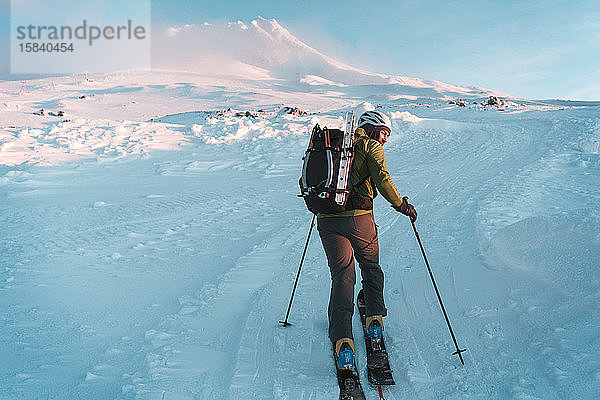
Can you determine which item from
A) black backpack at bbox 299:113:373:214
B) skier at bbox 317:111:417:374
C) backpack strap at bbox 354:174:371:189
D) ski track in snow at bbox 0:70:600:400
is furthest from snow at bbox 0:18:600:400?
backpack strap at bbox 354:174:371:189

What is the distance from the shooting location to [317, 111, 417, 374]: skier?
8.81 ft

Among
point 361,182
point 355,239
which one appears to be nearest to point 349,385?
point 355,239

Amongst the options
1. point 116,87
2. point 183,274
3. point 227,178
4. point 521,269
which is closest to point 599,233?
point 521,269

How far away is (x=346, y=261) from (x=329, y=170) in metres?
0.71

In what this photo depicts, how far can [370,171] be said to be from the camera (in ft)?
8.95

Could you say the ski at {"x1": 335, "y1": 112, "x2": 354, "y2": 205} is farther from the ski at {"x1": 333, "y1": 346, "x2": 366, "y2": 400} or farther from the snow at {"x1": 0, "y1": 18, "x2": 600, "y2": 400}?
the snow at {"x1": 0, "y1": 18, "x2": 600, "y2": 400}

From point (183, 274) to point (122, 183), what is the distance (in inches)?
243

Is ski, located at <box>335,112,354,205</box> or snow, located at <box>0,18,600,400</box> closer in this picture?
ski, located at <box>335,112,354,205</box>

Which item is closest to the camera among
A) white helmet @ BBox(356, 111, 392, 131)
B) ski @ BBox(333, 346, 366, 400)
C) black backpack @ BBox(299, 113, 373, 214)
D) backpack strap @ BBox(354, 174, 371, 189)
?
ski @ BBox(333, 346, 366, 400)

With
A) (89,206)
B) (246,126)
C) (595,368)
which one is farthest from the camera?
(246,126)

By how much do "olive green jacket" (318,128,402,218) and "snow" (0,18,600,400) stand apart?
A: 1322mm

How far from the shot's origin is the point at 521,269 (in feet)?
12.8

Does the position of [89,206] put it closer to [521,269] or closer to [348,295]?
[348,295]

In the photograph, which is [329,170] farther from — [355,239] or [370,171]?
[355,239]
